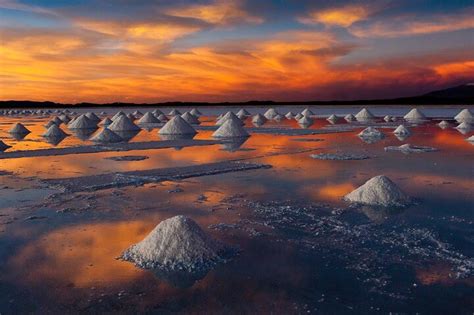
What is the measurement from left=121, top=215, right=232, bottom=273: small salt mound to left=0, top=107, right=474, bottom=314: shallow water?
0.52 feet

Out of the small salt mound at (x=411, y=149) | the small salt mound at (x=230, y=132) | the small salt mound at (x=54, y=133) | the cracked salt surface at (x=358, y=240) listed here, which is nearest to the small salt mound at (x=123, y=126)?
the small salt mound at (x=54, y=133)

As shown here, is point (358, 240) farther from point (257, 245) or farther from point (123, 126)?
point (123, 126)

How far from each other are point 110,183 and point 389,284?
5155mm

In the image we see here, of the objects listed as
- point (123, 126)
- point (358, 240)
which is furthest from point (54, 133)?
point (358, 240)

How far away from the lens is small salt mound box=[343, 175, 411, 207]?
19.4 feet

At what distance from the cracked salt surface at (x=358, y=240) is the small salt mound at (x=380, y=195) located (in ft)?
1.15

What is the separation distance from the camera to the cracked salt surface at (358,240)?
12.1ft

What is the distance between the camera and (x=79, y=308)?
3.01 m

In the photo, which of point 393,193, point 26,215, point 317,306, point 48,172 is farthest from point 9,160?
point 317,306

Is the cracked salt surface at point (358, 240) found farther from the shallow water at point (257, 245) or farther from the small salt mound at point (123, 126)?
the small salt mound at point (123, 126)

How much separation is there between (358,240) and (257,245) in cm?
99

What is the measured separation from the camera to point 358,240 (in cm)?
439

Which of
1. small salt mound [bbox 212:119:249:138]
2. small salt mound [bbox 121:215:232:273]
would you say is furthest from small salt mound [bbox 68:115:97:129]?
small salt mound [bbox 121:215:232:273]

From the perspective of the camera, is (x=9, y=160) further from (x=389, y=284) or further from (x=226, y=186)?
(x=389, y=284)
